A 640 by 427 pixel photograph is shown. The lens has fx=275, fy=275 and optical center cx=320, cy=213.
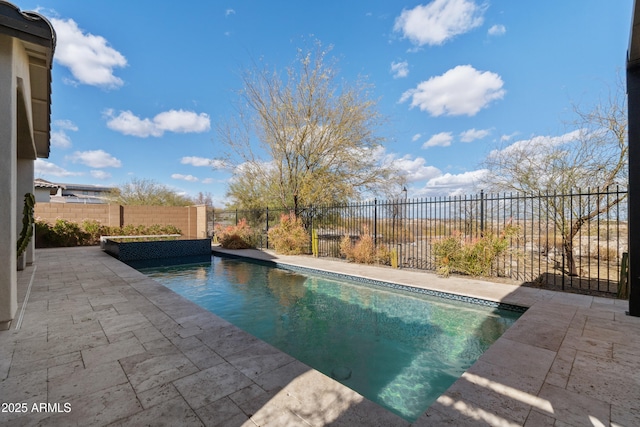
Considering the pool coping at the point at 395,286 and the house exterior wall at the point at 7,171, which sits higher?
the house exterior wall at the point at 7,171

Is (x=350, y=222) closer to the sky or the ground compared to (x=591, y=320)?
closer to the sky

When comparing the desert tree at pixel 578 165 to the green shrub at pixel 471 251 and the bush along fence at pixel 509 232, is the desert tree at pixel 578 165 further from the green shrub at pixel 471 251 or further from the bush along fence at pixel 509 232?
the green shrub at pixel 471 251

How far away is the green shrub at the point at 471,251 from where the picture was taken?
569cm

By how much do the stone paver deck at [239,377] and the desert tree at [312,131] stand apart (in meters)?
7.65

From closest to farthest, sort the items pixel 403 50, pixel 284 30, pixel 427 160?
pixel 403 50 < pixel 284 30 < pixel 427 160

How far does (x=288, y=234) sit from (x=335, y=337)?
6596 mm

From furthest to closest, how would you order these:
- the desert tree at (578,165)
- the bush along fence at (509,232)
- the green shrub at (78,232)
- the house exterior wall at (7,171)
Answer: the green shrub at (78,232)
the desert tree at (578,165)
the bush along fence at (509,232)
the house exterior wall at (7,171)

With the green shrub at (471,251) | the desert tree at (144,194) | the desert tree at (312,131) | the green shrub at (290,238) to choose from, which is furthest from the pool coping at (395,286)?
the desert tree at (144,194)

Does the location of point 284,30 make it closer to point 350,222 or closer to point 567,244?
point 350,222

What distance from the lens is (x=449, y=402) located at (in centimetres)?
185

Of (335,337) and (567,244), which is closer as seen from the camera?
(335,337)

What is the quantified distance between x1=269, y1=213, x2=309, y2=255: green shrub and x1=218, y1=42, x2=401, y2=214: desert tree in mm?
975

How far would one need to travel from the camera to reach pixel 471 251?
603 centimetres

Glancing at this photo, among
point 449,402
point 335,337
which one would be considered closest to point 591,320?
point 449,402
